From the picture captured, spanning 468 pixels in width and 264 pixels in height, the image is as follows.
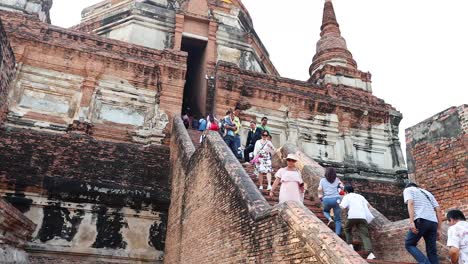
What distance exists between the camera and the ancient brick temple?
6.36m

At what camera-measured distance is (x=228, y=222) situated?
5965mm

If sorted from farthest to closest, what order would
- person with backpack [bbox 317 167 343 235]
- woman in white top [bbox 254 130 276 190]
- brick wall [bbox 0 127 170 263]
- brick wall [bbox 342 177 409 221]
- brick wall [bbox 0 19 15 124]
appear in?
1. brick wall [bbox 342 177 409 221]
2. brick wall [bbox 0 19 15 124]
3. brick wall [bbox 0 127 170 263]
4. woman in white top [bbox 254 130 276 190]
5. person with backpack [bbox 317 167 343 235]

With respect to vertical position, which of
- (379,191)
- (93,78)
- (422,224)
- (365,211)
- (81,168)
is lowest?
(422,224)

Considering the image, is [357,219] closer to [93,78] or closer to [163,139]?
[163,139]

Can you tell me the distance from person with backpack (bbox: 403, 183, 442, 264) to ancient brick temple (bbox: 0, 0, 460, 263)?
3.67 feet

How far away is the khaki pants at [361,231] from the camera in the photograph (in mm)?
6000

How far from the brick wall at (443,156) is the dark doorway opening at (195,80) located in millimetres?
7015

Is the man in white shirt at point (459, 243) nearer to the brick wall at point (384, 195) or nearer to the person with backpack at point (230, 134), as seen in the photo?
the person with backpack at point (230, 134)

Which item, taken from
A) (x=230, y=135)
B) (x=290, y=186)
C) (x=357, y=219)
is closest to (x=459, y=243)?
(x=357, y=219)

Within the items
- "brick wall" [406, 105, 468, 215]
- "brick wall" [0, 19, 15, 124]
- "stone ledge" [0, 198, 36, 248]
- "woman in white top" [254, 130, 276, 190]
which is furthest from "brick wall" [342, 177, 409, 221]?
"brick wall" [0, 19, 15, 124]

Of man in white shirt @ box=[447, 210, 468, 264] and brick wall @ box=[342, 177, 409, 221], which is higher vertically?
brick wall @ box=[342, 177, 409, 221]

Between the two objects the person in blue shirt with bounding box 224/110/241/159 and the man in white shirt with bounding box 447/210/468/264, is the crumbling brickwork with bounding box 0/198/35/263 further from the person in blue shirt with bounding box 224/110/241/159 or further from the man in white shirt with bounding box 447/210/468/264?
the man in white shirt with bounding box 447/210/468/264

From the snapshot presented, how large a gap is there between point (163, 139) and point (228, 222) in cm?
625

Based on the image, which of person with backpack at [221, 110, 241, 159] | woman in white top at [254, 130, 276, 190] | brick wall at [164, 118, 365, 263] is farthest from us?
person with backpack at [221, 110, 241, 159]
